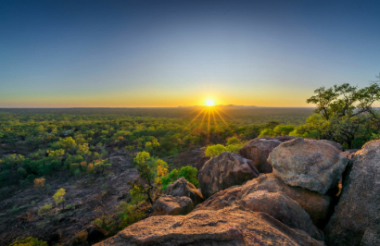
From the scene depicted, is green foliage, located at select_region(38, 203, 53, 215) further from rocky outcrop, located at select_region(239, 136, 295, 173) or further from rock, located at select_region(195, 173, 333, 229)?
rocky outcrop, located at select_region(239, 136, 295, 173)

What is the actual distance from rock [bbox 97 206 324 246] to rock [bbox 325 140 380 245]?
2475 mm

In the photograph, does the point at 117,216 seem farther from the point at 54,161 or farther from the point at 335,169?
the point at 54,161

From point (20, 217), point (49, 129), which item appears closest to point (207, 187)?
point (20, 217)

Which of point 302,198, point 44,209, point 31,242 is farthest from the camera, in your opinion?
point 44,209

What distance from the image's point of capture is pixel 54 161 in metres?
40.8

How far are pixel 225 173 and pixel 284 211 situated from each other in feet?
28.6

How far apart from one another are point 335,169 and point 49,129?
100078 mm

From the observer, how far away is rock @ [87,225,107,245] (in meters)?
18.1

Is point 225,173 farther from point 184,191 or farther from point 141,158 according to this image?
point 141,158

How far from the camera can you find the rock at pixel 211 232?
4703 millimetres

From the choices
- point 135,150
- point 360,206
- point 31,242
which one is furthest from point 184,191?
point 135,150

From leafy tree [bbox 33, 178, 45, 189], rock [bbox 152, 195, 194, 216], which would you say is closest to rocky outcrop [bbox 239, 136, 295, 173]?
rock [bbox 152, 195, 194, 216]

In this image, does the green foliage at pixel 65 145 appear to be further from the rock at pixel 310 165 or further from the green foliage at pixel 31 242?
the rock at pixel 310 165

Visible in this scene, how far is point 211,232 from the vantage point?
4.88 meters
